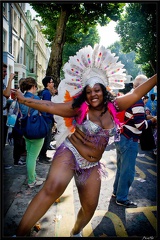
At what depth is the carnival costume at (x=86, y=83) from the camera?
212cm

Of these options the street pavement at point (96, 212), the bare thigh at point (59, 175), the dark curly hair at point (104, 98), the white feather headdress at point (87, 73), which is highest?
the white feather headdress at point (87, 73)

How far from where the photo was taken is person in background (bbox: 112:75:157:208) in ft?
9.71

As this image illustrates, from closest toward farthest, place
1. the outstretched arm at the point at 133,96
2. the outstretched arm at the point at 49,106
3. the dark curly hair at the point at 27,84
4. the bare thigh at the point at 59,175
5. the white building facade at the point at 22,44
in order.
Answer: the bare thigh at the point at 59,175
the outstretched arm at the point at 49,106
the outstretched arm at the point at 133,96
the dark curly hair at the point at 27,84
the white building facade at the point at 22,44

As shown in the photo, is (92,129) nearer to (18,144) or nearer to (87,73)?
(87,73)

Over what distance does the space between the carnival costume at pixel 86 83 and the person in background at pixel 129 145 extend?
72 centimetres

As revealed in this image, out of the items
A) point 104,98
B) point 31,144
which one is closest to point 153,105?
point 31,144

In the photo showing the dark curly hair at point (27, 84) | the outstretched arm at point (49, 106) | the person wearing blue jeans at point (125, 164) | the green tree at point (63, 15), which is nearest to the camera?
the outstretched arm at point (49, 106)

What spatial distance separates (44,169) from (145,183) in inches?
79.0

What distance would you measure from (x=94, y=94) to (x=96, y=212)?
1.73 metres

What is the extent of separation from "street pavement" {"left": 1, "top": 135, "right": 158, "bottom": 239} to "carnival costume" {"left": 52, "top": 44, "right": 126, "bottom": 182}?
1.50 ft

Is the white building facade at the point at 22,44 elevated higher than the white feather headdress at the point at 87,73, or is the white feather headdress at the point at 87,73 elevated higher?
the white building facade at the point at 22,44

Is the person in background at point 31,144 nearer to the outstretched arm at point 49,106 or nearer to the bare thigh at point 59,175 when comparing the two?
the outstretched arm at point 49,106

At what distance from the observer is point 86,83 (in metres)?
2.17

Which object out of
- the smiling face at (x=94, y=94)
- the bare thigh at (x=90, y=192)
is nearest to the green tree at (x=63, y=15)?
the smiling face at (x=94, y=94)
